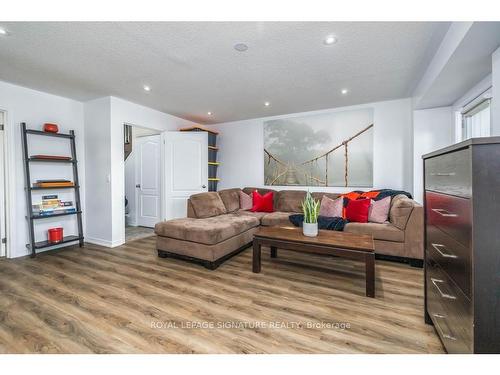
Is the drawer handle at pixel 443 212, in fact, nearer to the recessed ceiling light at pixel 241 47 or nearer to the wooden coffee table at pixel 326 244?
the wooden coffee table at pixel 326 244

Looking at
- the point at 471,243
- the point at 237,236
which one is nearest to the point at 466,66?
the point at 471,243

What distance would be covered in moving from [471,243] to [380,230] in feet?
6.96

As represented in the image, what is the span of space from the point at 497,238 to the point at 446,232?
32 centimetres

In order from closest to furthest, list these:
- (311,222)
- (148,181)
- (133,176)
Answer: (311,222), (148,181), (133,176)

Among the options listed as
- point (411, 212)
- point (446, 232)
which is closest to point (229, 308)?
point (446, 232)

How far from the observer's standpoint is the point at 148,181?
16.6 feet

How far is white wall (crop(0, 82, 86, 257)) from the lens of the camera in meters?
3.09

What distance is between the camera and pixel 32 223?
3.16 metres

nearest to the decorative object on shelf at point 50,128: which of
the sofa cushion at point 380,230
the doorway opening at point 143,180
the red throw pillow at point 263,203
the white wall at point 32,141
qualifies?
the white wall at point 32,141

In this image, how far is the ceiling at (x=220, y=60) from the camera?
6.31 ft

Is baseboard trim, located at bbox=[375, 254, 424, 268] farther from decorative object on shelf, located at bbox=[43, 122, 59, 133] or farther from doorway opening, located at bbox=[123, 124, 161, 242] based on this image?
decorative object on shelf, located at bbox=[43, 122, 59, 133]

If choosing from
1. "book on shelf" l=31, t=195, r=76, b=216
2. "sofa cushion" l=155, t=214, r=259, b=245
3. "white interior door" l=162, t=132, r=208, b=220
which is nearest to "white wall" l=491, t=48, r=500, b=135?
"sofa cushion" l=155, t=214, r=259, b=245

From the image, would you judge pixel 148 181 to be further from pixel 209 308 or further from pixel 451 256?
pixel 451 256
